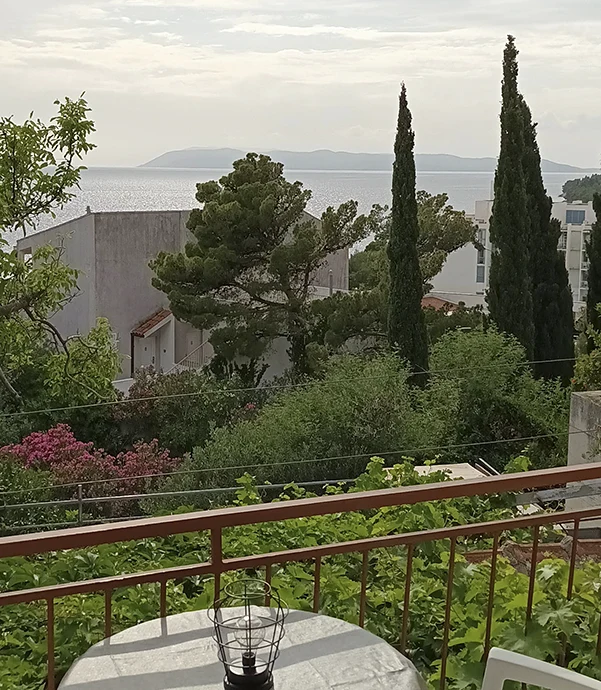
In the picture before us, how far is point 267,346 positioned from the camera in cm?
1020

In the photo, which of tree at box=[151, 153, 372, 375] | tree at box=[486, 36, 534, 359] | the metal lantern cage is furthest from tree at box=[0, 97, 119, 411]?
the metal lantern cage

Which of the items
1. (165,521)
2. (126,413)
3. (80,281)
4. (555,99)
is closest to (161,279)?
(80,281)

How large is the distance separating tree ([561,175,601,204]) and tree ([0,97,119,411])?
639 cm

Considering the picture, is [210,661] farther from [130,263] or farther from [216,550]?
[130,263]

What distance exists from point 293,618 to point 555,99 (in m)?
9.73

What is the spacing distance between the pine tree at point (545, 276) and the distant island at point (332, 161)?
0.30 meters

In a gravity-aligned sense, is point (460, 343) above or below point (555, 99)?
below

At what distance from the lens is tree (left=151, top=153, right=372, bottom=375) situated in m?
9.70

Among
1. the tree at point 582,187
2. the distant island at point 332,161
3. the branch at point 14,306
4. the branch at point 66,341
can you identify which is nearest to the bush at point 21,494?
the branch at point 66,341

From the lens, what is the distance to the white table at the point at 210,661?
1222 millimetres

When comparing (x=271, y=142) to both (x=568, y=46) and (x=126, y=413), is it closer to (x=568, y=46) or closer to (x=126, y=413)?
(x=568, y=46)

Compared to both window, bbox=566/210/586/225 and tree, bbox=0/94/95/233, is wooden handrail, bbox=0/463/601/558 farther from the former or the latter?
window, bbox=566/210/586/225

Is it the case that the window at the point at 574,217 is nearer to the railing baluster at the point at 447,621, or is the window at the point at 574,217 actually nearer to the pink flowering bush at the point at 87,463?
the pink flowering bush at the point at 87,463

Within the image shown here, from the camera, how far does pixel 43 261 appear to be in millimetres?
7344
